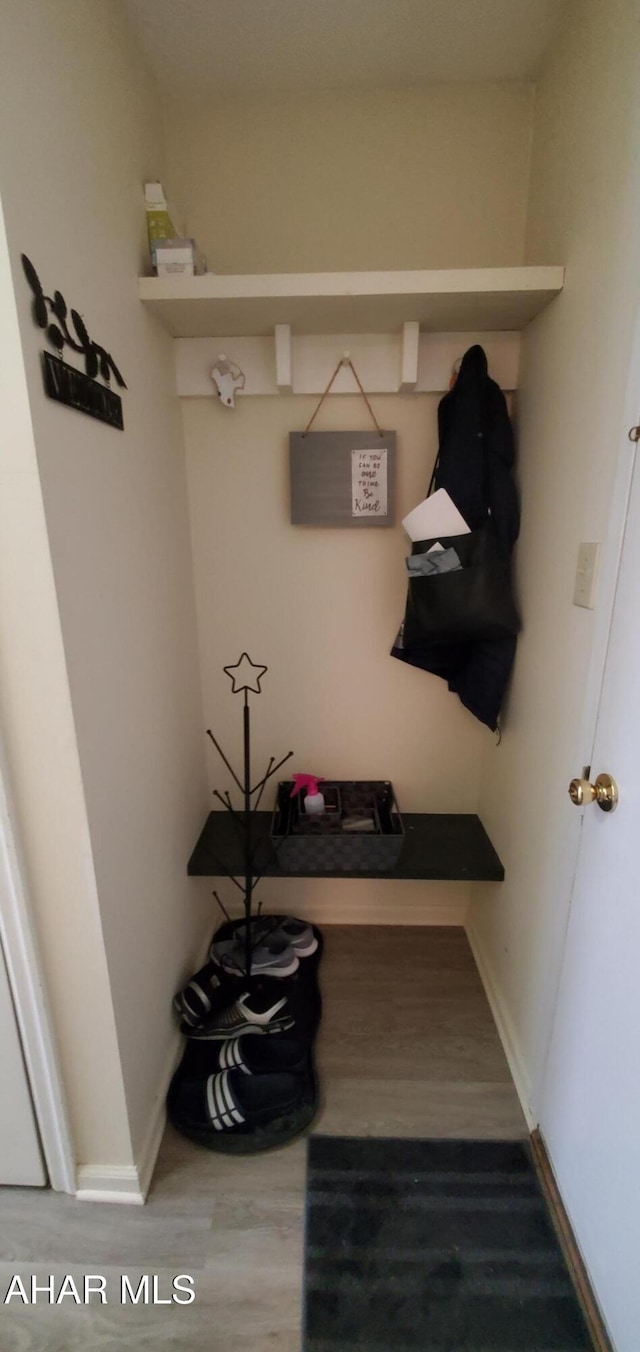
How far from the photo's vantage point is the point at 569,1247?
1068 mm

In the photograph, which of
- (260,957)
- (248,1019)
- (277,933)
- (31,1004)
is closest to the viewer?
(31,1004)

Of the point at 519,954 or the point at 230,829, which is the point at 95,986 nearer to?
the point at 230,829

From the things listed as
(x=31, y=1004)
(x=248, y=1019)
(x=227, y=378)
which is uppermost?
(x=227, y=378)

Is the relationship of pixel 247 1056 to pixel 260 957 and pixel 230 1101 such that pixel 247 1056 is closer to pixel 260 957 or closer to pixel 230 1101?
pixel 230 1101

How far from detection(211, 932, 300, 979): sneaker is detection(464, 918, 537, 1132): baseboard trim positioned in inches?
22.7

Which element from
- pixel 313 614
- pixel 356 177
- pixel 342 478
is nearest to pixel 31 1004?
pixel 313 614

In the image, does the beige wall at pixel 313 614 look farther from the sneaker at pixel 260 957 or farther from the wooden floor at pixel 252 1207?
the wooden floor at pixel 252 1207

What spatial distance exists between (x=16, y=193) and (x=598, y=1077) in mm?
1658

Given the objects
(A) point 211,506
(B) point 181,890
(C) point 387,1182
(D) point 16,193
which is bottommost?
(C) point 387,1182

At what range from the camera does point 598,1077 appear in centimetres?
98

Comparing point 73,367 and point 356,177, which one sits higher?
point 356,177

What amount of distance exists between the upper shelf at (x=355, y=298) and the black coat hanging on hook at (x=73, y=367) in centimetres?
32

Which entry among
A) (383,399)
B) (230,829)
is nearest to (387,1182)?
(230,829)

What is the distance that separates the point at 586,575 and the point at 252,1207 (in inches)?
57.2
